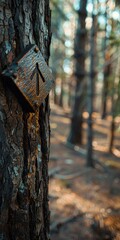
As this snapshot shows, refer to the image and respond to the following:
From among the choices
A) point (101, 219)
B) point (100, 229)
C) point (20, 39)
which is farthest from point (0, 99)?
point (101, 219)

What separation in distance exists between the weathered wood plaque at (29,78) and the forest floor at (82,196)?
309 centimetres

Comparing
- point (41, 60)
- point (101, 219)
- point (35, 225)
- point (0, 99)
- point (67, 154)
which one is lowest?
point (67, 154)

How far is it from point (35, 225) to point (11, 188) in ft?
1.29

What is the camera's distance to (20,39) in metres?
1.39

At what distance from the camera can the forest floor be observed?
395 cm

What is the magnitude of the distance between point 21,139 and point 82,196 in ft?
14.1

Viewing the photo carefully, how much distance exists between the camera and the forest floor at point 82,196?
395 cm

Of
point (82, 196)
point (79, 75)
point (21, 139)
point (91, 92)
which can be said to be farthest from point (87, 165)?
point (21, 139)

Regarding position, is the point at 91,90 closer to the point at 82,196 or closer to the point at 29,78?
the point at 82,196

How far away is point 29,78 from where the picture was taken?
1399 millimetres

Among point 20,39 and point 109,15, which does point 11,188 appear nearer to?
point 20,39

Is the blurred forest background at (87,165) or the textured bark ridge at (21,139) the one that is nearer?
the textured bark ridge at (21,139)

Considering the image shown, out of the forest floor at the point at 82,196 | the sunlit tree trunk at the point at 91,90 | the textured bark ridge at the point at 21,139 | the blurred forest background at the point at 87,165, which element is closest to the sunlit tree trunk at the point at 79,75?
the blurred forest background at the point at 87,165

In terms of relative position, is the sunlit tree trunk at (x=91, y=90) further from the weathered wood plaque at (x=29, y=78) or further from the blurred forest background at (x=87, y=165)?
the weathered wood plaque at (x=29, y=78)
